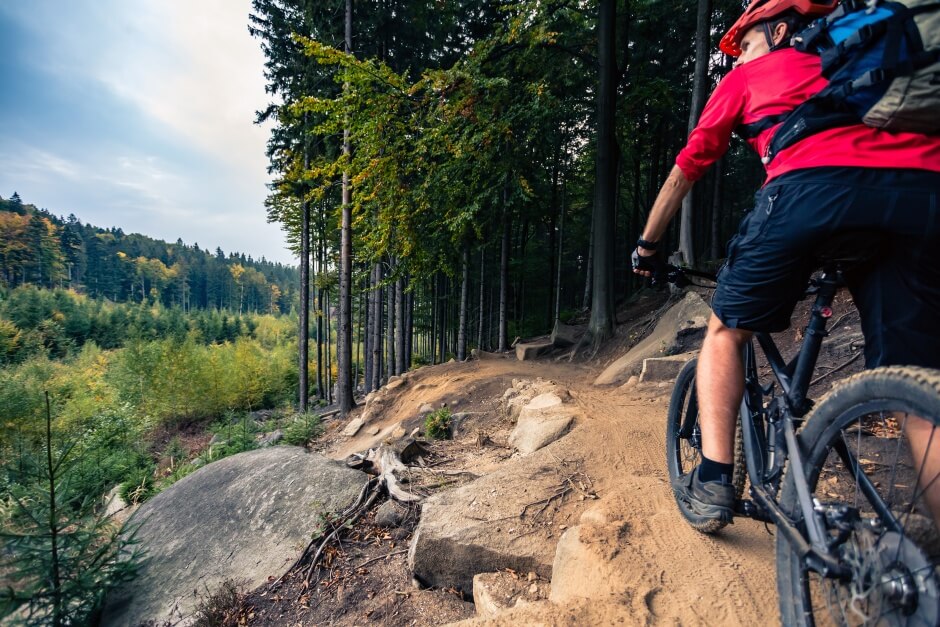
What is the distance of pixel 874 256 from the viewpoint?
1.37 meters

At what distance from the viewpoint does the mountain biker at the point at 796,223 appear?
4.06ft

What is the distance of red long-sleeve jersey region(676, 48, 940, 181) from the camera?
124 cm

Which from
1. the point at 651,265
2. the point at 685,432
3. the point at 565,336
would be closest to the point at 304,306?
the point at 565,336

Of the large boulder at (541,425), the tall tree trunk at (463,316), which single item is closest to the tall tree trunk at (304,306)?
the tall tree trunk at (463,316)

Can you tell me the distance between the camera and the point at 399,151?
8.52 m

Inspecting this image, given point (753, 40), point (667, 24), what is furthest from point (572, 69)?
point (753, 40)

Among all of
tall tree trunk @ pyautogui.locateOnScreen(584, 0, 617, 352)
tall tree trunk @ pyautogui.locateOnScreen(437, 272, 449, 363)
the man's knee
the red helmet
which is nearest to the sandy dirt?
the man's knee

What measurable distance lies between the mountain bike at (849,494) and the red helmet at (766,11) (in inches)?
36.0

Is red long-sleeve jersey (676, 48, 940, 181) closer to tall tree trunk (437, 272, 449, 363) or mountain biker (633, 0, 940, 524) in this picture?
mountain biker (633, 0, 940, 524)

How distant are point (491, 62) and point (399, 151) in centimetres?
265

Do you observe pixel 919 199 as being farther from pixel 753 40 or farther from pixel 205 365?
pixel 205 365

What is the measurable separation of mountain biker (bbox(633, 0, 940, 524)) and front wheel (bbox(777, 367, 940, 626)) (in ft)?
0.15

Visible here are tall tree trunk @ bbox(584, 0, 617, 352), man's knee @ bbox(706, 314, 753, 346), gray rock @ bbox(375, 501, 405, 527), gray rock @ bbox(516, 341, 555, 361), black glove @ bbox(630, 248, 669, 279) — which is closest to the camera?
man's knee @ bbox(706, 314, 753, 346)

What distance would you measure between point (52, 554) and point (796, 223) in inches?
225
